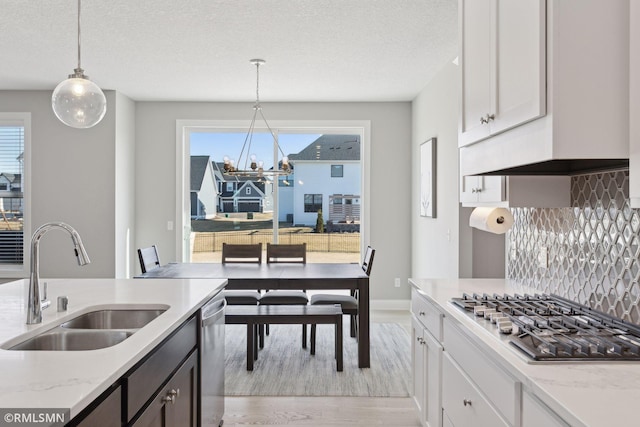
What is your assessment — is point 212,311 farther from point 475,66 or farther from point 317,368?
point 475,66

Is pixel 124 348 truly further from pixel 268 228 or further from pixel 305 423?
Result: pixel 268 228

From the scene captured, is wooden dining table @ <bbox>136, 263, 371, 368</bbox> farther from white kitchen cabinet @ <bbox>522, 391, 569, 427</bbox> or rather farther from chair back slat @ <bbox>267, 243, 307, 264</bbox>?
white kitchen cabinet @ <bbox>522, 391, 569, 427</bbox>

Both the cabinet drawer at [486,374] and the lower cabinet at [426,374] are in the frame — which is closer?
the cabinet drawer at [486,374]

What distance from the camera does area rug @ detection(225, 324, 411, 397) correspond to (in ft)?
11.3

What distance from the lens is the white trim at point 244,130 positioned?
5.98m

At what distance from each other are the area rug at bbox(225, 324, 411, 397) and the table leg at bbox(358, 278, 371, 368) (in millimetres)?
79

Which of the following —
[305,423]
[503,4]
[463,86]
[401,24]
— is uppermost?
[401,24]

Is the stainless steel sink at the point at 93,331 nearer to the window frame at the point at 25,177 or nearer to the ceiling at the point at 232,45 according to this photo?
the ceiling at the point at 232,45

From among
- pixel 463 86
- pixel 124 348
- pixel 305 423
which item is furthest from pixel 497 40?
pixel 305 423

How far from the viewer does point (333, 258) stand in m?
6.26

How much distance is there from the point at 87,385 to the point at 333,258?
17.0 feet

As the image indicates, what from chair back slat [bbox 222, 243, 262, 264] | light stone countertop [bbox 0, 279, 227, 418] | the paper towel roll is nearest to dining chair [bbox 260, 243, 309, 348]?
chair back slat [bbox 222, 243, 262, 264]

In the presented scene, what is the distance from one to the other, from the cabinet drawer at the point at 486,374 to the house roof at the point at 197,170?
15.3ft

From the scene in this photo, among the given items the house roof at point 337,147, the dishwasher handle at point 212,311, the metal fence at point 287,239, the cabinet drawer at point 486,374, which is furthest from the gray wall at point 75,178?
the cabinet drawer at point 486,374
